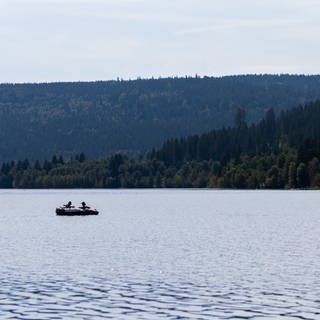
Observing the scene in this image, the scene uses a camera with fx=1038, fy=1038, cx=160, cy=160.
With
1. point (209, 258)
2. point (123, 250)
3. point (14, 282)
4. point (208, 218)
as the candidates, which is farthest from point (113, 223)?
point (14, 282)

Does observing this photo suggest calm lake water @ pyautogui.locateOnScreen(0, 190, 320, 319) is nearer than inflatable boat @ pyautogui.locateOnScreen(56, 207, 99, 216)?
Yes

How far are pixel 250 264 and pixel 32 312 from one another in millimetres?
26224

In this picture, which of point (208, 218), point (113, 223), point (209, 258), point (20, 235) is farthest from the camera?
point (208, 218)

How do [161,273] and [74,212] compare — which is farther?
[74,212]

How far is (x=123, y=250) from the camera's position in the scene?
89500 millimetres

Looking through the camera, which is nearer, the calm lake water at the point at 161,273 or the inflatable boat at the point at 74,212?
the calm lake water at the point at 161,273

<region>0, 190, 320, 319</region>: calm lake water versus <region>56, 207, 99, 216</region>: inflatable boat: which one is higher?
<region>56, 207, 99, 216</region>: inflatable boat

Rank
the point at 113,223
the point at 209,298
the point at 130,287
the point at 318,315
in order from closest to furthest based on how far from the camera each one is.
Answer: the point at 318,315 < the point at 209,298 < the point at 130,287 < the point at 113,223

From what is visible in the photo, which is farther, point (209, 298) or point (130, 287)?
point (130, 287)

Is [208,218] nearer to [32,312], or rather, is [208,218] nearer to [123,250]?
[123,250]

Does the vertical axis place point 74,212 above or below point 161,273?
above

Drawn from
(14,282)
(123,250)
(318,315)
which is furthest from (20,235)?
(318,315)

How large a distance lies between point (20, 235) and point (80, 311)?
6323 centimetres

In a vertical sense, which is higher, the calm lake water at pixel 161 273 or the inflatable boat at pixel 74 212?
the inflatable boat at pixel 74 212
